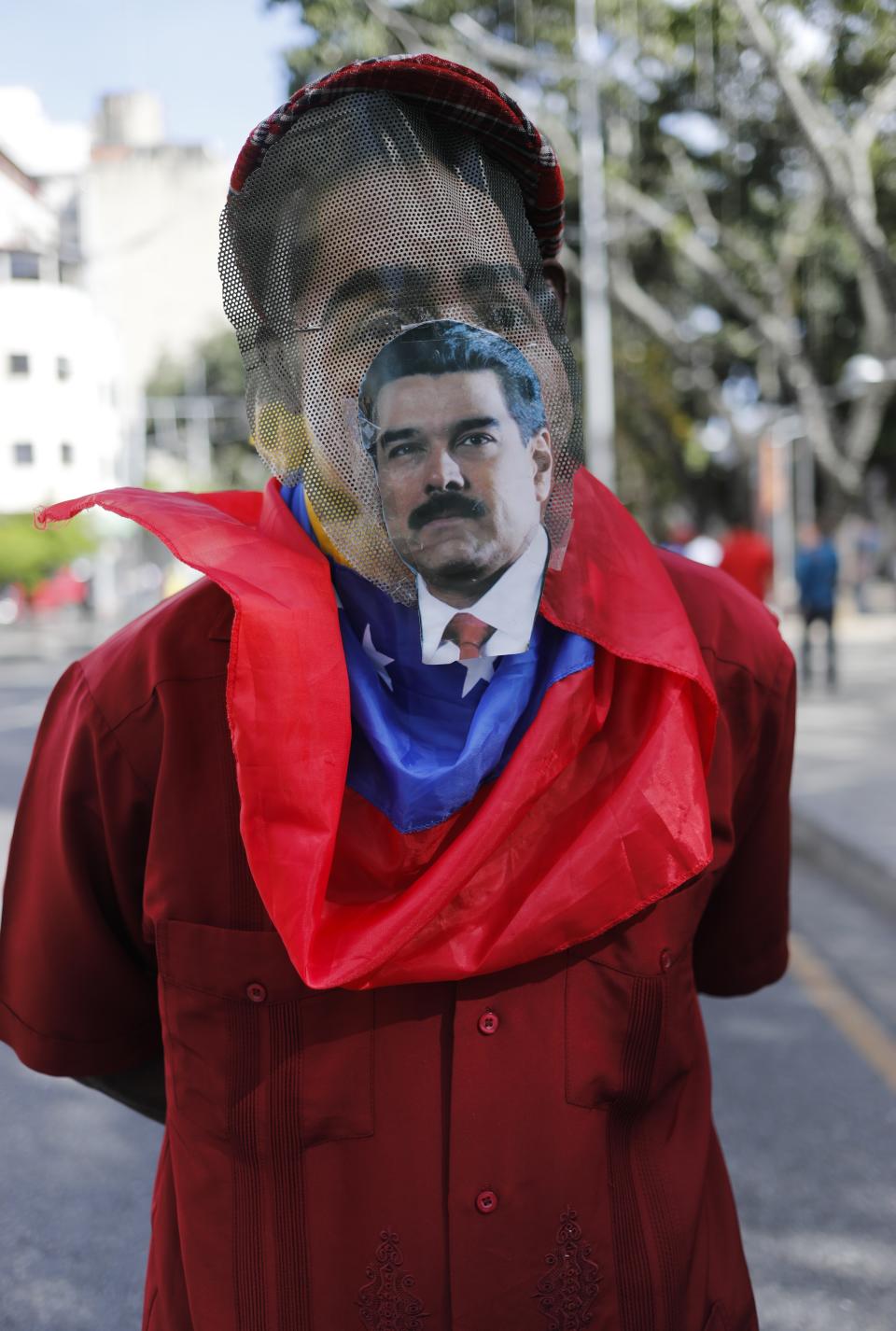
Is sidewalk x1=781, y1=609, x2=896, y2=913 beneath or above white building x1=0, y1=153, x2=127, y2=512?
beneath

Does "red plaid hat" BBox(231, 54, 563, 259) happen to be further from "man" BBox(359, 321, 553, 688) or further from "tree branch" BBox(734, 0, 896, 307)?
"tree branch" BBox(734, 0, 896, 307)

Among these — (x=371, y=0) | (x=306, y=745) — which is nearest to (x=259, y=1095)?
(x=306, y=745)

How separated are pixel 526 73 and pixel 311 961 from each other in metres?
21.6

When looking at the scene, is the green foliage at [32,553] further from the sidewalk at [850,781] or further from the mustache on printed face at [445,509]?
the mustache on printed face at [445,509]

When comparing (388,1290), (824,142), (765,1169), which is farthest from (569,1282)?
(824,142)

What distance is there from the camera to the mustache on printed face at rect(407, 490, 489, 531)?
117cm

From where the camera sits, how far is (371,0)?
16.8 m

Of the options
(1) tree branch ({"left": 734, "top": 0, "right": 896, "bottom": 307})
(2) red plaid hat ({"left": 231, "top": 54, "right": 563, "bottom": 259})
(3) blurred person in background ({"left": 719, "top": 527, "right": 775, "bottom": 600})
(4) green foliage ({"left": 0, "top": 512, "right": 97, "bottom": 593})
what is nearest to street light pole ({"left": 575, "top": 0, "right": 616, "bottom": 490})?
(1) tree branch ({"left": 734, "top": 0, "right": 896, "bottom": 307})

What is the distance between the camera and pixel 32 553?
27.3 m

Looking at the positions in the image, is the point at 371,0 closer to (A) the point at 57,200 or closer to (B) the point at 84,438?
(A) the point at 57,200

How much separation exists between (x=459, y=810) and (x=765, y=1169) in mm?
2685

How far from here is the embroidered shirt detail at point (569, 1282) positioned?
4.09ft

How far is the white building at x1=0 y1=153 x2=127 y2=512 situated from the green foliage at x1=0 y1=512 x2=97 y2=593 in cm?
2014

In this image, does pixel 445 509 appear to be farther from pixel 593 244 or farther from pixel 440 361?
pixel 593 244
